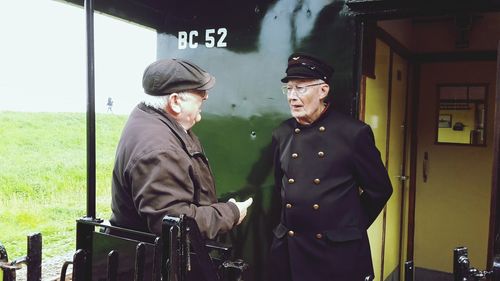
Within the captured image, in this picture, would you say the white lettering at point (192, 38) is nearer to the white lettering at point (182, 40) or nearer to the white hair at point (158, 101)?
the white lettering at point (182, 40)

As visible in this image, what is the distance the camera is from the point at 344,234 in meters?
2.55

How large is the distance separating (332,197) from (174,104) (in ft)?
3.62

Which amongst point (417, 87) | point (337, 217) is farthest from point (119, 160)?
point (417, 87)

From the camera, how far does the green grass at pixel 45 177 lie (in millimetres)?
5738

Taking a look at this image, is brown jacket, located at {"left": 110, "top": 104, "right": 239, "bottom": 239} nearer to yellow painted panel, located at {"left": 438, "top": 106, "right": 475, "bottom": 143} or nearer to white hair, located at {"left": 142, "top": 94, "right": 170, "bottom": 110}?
white hair, located at {"left": 142, "top": 94, "right": 170, "bottom": 110}

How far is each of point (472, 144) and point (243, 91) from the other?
2.71 metres

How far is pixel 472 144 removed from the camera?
178 inches

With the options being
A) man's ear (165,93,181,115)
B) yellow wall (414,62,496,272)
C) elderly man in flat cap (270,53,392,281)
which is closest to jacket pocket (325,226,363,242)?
elderly man in flat cap (270,53,392,281)

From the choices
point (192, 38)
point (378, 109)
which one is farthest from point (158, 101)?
point (378, 109)

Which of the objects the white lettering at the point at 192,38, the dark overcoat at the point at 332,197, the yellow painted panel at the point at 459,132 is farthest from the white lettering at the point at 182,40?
the yellow painted panel at the point at 459,132

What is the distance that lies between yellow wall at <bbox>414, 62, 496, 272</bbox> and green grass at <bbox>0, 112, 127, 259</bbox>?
4476mm

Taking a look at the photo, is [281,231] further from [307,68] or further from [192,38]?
[192,38]

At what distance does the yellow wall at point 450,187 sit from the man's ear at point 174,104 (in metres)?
3.38

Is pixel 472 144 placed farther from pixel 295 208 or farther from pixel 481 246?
pixel 295 208
